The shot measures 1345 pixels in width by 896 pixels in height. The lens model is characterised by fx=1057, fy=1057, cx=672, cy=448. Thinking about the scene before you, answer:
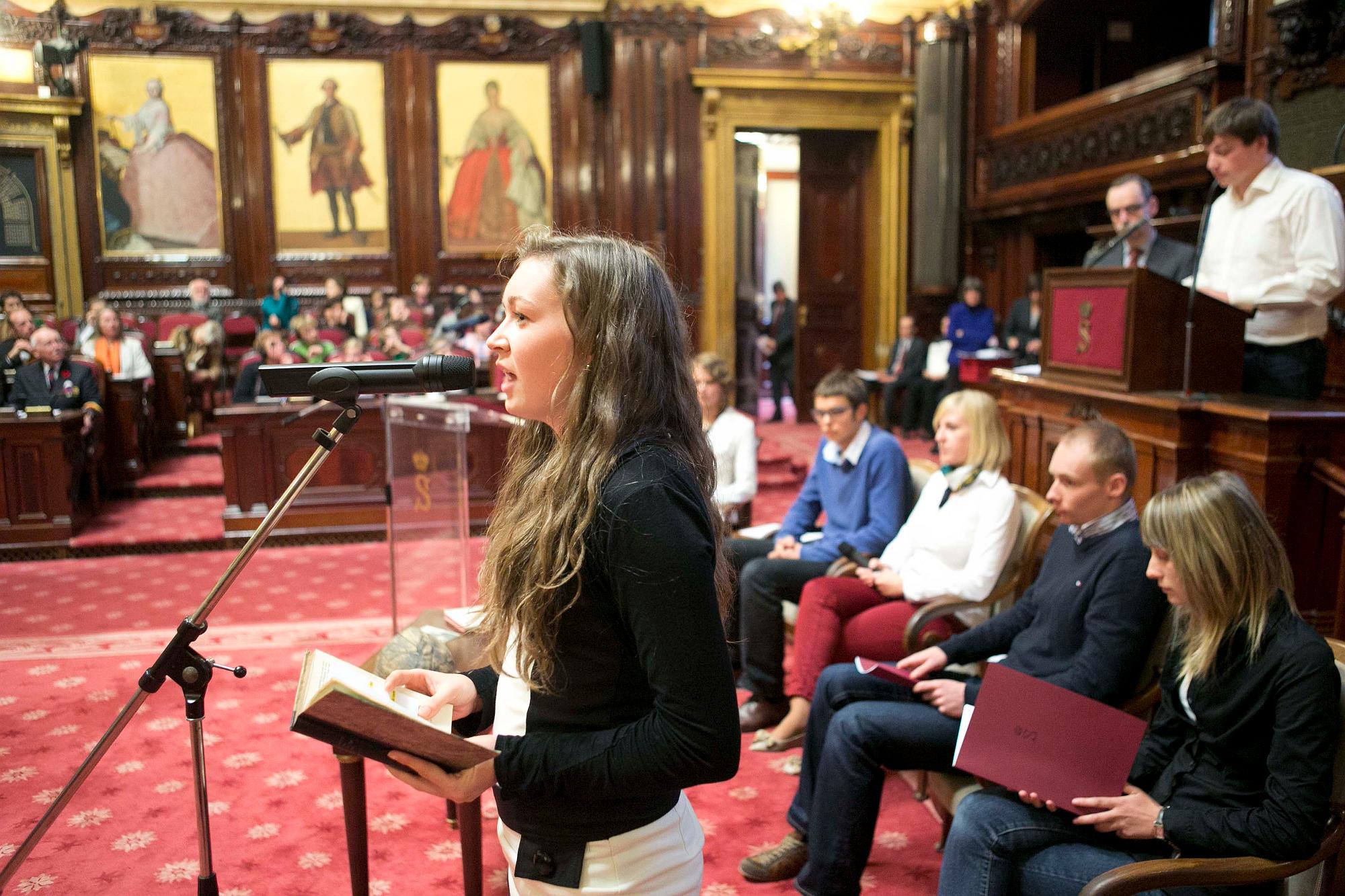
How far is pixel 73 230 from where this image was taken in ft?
33.6

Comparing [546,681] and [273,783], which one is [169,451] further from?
[546,681]

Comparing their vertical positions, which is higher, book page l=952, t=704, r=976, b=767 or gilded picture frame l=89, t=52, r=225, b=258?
gilded picture frame l=89, t=52, r=225, b=258

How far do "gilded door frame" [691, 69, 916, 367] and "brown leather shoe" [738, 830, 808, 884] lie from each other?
7778mm

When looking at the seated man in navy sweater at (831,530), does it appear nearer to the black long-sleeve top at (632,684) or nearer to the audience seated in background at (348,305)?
the black long-sleeve top at (632,684)

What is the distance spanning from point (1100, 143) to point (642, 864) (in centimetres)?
801

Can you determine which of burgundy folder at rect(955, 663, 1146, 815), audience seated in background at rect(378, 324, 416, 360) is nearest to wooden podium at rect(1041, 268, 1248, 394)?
burgundy folder at rect(955, 663, 1146, 815)

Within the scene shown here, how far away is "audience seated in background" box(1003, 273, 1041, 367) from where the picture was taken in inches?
324

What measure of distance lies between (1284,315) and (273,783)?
3645mm

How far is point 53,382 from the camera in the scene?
6805 millimetres

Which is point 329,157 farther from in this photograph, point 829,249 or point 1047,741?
point 1047,741

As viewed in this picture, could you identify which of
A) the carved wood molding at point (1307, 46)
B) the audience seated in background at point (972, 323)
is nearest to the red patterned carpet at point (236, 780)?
the carved wood molding at point (1307, 46)

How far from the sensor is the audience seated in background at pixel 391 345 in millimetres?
7735

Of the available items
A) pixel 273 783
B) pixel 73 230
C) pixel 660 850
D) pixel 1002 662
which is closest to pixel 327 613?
pixel 273 783

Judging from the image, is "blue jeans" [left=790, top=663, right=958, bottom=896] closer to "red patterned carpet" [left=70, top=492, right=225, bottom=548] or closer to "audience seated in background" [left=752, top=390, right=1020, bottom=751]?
"audience seated in background" [left=752, top=390, right=1020, bottom=751]
